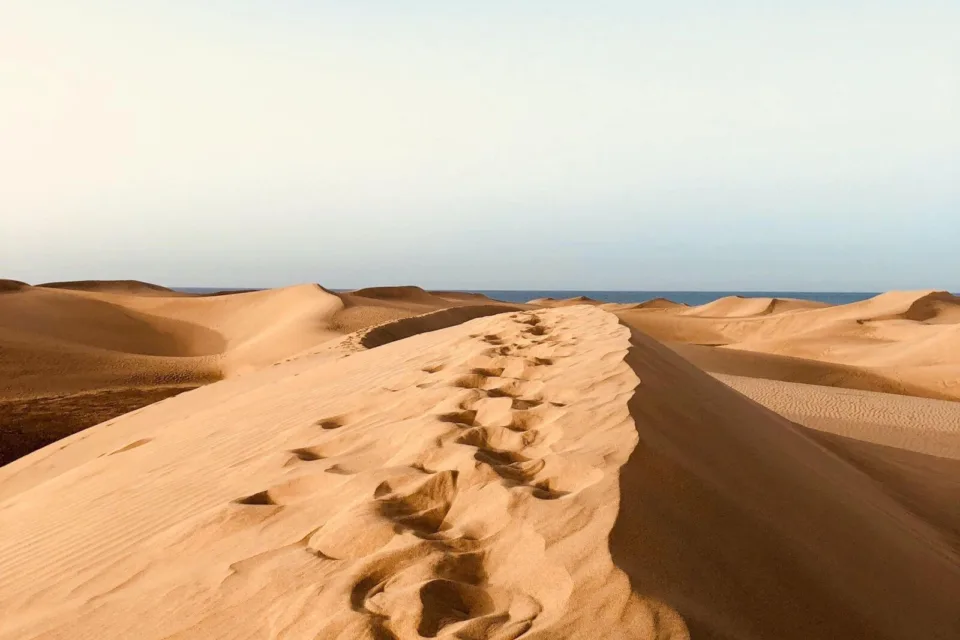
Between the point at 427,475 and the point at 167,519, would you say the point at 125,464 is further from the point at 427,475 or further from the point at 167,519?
the point at 427,475

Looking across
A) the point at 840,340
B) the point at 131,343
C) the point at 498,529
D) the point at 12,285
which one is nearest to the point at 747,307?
the point at 840,340

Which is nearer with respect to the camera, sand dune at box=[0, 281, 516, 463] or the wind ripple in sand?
the wind ripple in sand

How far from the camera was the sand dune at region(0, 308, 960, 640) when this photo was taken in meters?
1.72

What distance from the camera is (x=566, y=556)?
178cm

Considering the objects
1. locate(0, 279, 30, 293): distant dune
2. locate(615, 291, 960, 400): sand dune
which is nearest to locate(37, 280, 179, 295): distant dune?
locate(0, 279, 30, 293): distant dune

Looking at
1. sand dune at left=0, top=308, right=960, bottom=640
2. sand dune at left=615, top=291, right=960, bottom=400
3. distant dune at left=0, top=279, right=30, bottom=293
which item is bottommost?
Answer: sand dune at left=615, top=291, right=960, bottom=400

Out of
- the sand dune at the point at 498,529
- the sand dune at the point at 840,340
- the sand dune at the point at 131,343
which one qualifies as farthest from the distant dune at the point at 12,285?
the sand dune at the point at 498,529

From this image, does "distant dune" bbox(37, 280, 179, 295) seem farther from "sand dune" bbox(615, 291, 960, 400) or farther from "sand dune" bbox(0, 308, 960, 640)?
"sand dune" bbox(0, 308, 960, 640)

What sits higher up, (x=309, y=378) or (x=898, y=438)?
(x=309, y=378)

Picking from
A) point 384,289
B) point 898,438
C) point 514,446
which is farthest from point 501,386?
point 384,289

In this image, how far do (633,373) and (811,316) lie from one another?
2645cm

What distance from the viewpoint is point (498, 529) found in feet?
6.66

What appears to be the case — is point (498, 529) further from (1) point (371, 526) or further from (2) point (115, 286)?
(2) point (115, 286)

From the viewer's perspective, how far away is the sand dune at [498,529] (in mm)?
1718
